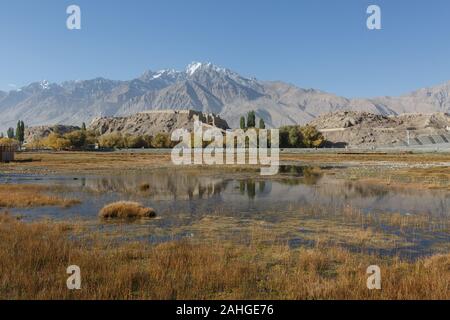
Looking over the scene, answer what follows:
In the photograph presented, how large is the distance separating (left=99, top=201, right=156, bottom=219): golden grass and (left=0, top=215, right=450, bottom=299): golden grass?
7.45 meters

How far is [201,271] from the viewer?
1415 centimetres

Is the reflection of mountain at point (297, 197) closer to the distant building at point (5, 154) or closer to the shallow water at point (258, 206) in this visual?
the shallow water at point (258, 206)

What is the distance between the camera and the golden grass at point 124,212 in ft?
88.8

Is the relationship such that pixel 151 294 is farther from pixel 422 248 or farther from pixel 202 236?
pixel 422 248

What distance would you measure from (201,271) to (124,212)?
14.8 metres

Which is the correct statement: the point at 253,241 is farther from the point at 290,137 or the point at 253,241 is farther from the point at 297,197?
the point at 290,137

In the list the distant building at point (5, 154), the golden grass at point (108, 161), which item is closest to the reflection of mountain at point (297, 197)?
the golden grass at point (108, 161)

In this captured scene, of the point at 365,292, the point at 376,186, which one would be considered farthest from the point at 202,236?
the point at 376,186

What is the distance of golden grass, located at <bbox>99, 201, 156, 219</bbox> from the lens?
27.1 meters

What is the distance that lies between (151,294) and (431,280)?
30.2 feet

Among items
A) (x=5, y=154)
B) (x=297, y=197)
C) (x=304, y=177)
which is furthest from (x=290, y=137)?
(x=297, y=197)

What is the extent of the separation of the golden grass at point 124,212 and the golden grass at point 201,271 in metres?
7.45

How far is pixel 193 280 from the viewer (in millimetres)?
13562

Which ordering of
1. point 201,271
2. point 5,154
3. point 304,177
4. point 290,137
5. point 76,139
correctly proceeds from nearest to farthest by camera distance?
point 201,271, point 304,177, point 5,154, point 290,137, point 76,139
